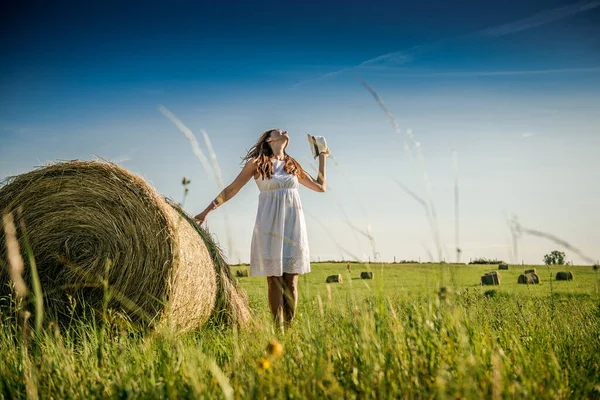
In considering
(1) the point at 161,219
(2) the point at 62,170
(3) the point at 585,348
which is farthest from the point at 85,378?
(2) the point at 62,170

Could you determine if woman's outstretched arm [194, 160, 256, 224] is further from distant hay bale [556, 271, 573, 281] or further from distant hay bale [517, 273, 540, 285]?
distant hay bale [556, 271, 573, 281]

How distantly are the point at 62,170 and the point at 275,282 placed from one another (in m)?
2.49

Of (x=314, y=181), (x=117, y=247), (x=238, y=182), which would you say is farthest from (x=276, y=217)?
(x=117, y=247)

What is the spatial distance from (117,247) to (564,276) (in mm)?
15833

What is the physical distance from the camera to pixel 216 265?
17.8ft

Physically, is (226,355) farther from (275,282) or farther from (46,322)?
(46,322)

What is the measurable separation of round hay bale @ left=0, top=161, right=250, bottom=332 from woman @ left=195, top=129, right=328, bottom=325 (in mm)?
524

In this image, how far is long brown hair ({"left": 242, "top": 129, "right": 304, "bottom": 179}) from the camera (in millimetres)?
5234

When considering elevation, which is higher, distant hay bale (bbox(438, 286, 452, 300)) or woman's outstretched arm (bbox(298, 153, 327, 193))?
woman's outstretched arm (bbox(298, 153, 327, 193))

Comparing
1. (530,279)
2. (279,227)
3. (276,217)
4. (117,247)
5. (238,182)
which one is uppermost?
(238,182)

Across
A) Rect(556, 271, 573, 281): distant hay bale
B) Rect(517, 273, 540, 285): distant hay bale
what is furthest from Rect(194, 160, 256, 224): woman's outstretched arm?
Rect(556, 271, 573, 281): distant hay bale

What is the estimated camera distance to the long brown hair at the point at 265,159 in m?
5.23

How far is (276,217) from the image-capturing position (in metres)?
5.16

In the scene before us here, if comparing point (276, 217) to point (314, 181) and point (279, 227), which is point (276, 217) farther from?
point (314, 181)
